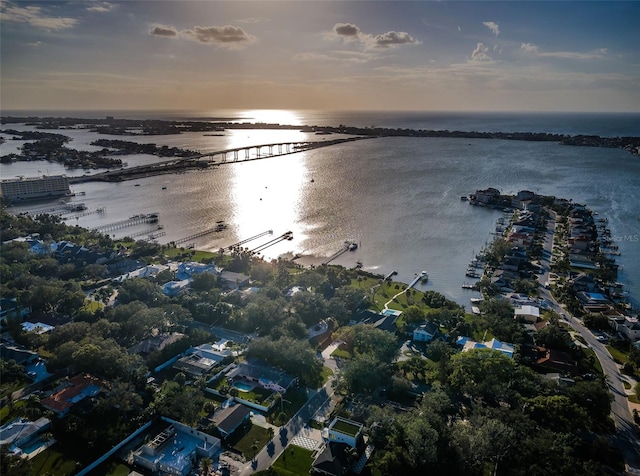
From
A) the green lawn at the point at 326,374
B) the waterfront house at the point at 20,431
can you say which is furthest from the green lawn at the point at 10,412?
the green lawn at the point at 326,374

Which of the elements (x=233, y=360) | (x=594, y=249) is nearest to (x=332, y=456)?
(x=233, y=360)

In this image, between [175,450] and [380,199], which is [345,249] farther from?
[175,450]

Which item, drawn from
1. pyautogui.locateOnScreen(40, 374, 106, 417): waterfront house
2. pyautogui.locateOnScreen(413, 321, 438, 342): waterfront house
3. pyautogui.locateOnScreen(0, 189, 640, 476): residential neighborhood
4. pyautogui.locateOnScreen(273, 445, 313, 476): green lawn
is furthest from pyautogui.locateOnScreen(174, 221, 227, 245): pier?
pyautogui.locateOnScreen(273, 445, 313, 476): green lawn

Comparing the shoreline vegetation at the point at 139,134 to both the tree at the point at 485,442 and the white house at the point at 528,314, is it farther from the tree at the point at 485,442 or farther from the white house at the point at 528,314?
the tree at the point at 485,442

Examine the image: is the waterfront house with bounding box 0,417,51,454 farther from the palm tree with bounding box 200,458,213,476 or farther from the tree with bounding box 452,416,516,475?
the tree with bounding box 452,416,516,475

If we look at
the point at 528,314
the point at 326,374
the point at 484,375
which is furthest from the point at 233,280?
the point at 528,314

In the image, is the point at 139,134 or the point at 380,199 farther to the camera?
the point at 139,134
